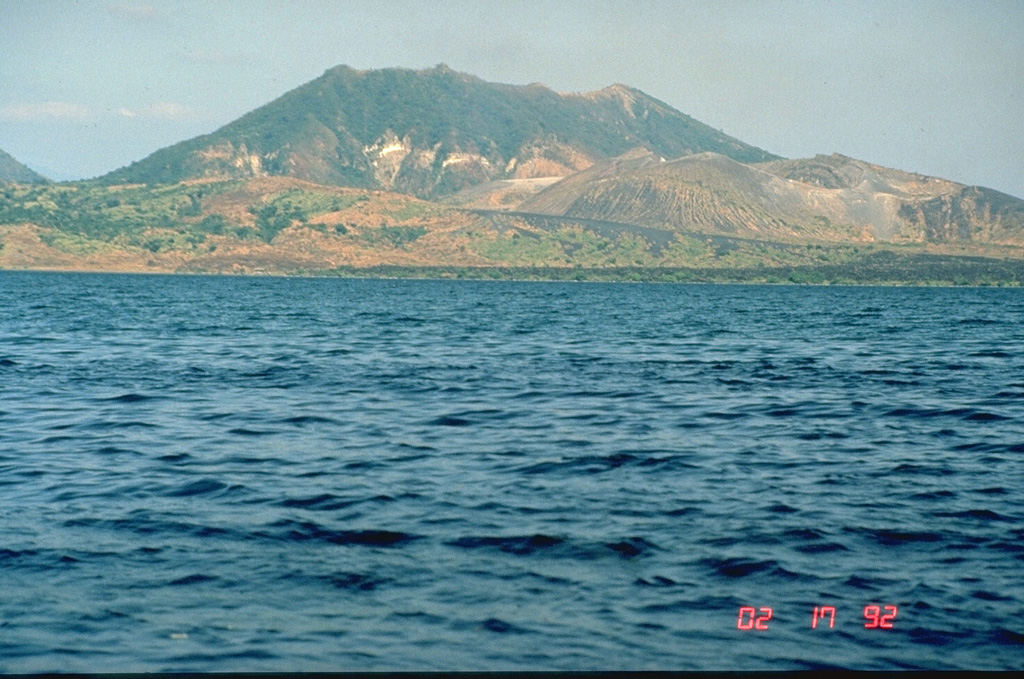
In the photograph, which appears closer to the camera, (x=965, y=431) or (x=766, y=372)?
(x=965, y=431)

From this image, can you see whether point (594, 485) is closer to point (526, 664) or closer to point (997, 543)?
point (997, 543)

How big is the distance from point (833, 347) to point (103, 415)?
4325 cm

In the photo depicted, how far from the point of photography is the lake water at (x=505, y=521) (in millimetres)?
13883

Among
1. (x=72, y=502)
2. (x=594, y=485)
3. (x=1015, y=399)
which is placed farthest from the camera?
(x=1015, y=399)

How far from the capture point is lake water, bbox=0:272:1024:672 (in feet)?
45.5

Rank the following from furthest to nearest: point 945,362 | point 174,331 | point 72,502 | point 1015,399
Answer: point 174,331, point 945,362, point 1015,399, point 72,502

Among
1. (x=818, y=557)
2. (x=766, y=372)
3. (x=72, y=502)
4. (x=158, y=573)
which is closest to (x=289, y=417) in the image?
(x=72, y=502)

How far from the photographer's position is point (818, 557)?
690 inches

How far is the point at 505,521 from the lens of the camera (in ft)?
64.9

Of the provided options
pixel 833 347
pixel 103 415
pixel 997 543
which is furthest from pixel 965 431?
pixel 833 347
